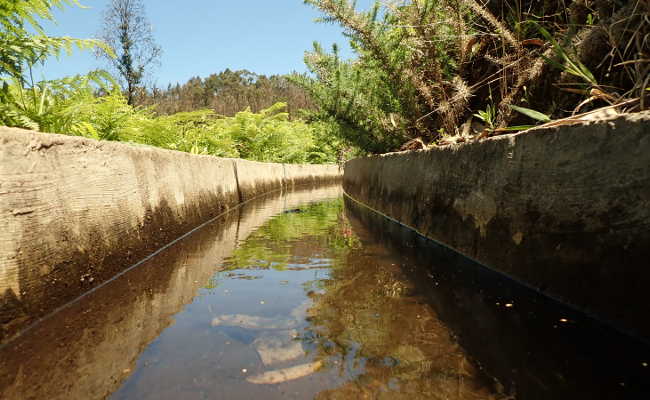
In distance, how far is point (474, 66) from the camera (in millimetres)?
3516

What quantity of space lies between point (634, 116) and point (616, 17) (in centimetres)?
80

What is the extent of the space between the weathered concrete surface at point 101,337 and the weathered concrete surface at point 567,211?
1.52 metres

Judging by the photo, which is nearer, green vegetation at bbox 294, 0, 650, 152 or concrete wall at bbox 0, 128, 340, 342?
concrete wall at bbox 0, 128, 340, 342

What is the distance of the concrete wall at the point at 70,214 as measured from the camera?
1.38 metres

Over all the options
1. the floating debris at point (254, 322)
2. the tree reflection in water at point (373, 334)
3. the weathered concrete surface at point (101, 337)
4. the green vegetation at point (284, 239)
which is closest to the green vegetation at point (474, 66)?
the tree reflection in water at point (373, 334)

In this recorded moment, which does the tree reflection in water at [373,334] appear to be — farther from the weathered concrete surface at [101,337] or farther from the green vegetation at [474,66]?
the green vegetation at [474,66]

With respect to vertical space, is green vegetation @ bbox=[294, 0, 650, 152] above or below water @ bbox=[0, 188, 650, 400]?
above

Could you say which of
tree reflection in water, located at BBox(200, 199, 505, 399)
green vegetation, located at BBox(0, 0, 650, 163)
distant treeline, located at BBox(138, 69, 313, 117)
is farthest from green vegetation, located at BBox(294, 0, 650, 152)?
distant treeline, located at BBox(138, 69, 313, 117)

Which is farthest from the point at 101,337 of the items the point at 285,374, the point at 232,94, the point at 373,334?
the point at 232,94

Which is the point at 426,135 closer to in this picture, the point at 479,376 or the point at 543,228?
the point at 543,228

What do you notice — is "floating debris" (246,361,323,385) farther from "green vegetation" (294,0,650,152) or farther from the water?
"green vegetation" (294,0,650,152)

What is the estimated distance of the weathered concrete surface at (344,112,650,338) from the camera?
1.30 m

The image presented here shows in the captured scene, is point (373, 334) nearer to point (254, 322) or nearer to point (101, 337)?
point (254, 322)

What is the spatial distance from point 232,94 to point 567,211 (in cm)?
5495
